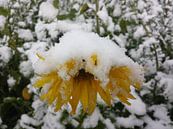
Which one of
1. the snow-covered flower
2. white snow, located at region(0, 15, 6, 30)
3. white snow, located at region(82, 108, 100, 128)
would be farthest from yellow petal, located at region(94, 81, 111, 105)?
white snow, located at region(0, 15, 6, 30)

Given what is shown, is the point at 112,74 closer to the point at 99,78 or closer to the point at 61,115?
the point at 99,78

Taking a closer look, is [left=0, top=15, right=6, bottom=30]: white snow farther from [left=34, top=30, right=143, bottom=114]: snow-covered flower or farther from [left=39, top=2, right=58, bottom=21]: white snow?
[left=34, top=30, right=143, bottom=114]: snow-covered flower

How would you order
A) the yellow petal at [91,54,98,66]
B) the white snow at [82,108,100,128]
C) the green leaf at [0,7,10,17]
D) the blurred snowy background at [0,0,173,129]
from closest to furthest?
the yellow petal at [91,54,98,66]
the white snow at [82,108,100,128]
the blurred snowy background at [0,0,173,129]
the green leaf at [0,7,10,17]

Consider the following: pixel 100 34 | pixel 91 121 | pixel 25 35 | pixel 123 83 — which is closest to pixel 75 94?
pixel 123 83

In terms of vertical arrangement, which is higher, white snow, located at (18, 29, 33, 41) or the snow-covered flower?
the snow-covered flower

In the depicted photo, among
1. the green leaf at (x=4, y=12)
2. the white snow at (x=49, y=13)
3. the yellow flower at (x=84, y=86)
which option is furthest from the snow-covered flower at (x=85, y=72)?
the green leaf at (x=4, y=12)

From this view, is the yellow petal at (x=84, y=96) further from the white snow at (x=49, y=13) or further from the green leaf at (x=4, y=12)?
the green leaf at (x=4, y=12)

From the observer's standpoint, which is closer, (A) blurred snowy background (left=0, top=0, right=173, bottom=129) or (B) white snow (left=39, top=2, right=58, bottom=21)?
(A) blurred snowy background (left=0, top=0, right=173, bottom=129)

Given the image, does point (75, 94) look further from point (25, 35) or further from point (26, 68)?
point (25, 35)
